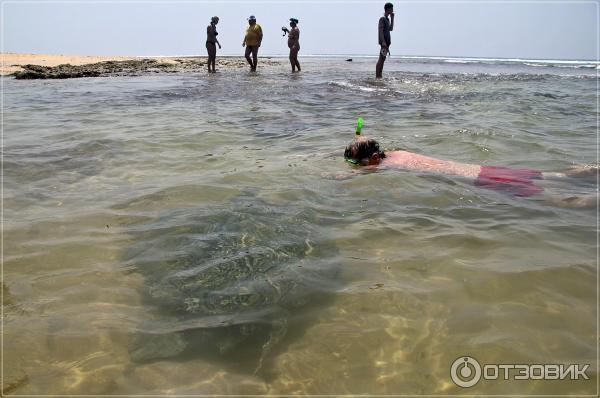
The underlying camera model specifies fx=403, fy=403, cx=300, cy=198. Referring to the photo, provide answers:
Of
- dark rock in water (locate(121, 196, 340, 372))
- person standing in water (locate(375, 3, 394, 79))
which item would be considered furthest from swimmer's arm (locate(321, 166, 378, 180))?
person standing in water (locate(375, 3, 394, 79))

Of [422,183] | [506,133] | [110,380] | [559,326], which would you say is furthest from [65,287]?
[506,133]

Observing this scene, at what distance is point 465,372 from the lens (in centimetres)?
169

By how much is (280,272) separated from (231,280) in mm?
289

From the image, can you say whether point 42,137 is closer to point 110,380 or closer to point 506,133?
point 110,380

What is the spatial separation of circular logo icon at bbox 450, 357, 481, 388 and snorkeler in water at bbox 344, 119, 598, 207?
2205 millimetres

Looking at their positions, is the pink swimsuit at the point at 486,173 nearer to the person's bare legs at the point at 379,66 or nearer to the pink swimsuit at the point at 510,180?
the pink swimsuit at the point at 510,180

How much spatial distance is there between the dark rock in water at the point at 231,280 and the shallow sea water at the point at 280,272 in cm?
1

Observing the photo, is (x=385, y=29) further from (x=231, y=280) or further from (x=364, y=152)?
(x=231, y=280)

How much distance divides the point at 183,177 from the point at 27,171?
1.70m

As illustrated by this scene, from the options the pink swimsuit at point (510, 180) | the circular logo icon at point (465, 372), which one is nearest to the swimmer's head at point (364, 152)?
the pink swimsuit at point (510, 180)

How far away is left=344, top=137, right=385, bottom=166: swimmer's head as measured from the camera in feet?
14.7

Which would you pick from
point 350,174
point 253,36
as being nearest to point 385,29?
point 253,36

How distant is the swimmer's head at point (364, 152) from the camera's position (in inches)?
176

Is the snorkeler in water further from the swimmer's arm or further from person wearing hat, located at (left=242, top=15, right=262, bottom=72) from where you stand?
person wearing hat, located at (left=242, top=15, right=262, bottom=72)
